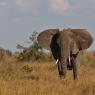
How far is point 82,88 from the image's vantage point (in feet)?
37.2

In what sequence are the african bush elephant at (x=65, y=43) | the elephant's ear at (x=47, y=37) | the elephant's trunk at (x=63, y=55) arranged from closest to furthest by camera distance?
the elephant's trunk at (x=63, y=55) < the african bush elephant at (x=65, y=43) < the elephant's ear at (x=47, y=37)

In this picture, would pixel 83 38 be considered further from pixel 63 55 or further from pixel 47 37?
pixel 63 55

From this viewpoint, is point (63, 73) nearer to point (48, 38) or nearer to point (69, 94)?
point (48, 38)

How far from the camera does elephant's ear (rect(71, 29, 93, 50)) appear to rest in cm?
1617

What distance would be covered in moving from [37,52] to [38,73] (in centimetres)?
703

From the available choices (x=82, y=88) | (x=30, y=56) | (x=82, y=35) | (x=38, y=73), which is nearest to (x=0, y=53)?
(x=30, y=56)

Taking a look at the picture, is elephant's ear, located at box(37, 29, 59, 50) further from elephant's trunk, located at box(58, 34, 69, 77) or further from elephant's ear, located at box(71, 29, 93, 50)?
elephant's trunk, located at box(58, 34, 69, 77)

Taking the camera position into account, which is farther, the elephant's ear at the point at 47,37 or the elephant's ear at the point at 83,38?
the elephant's ear at the point at 47,37

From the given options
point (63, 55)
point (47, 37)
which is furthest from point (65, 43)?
point (47, 37)

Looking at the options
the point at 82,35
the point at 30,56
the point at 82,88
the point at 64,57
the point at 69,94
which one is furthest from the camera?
the point at 30,56

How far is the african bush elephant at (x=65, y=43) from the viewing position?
14914 mm

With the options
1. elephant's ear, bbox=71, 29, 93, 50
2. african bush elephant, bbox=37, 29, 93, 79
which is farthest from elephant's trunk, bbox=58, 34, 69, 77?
elephant's ear, bbox=71, 29, 93, 50

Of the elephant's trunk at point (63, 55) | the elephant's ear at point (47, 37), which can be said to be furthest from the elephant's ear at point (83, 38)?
the elephant's trunk at point (63, 55)

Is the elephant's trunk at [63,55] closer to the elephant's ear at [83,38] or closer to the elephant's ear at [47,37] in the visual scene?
the elephant's ear at [83,38]
